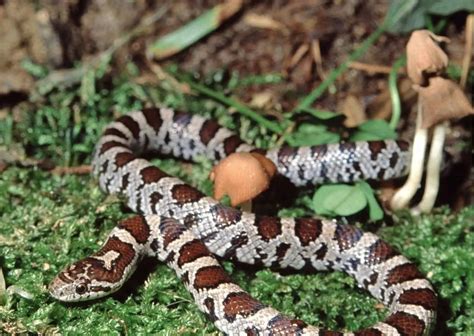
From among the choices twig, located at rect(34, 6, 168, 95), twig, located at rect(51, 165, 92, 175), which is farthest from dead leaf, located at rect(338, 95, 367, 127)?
twig, located at rect(51, 165, 92, 175)

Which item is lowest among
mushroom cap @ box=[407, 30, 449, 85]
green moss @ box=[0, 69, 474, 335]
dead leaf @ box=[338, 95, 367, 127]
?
green moss @ box=[0, 69, 474, 335]

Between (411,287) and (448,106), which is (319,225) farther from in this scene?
(448,106)

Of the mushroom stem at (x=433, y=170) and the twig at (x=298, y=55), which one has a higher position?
the twig at (x=298, y=55)

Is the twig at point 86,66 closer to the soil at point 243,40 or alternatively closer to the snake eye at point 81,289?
the soil at point 243,40

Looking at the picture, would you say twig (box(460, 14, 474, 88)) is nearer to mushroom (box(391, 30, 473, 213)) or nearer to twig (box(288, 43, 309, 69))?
twig (box(288, 43, 309, 69))

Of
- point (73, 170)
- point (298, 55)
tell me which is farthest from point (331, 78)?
point (73, 170)

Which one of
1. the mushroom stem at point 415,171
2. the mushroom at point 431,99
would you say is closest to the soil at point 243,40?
the mushroom stem at point 415,171
